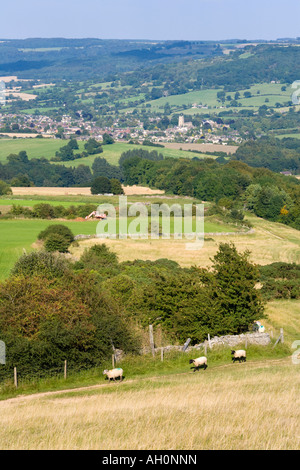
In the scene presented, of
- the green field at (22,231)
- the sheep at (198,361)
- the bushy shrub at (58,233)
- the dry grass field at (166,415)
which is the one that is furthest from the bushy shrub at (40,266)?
the bushy shrub at (58,233)

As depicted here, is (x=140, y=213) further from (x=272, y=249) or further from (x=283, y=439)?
(x=283, y=439)

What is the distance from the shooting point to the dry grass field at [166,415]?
554 inches

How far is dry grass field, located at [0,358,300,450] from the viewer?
14078 mm

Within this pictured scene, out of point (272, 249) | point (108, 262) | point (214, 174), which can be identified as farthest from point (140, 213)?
point (214, 174)

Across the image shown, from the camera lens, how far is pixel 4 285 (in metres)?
29.3

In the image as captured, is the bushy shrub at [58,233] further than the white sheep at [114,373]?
Yes

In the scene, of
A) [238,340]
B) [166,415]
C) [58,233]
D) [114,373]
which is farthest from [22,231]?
[166,415]

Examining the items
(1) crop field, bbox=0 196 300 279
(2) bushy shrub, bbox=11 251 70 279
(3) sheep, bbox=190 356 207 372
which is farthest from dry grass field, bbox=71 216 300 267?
(3) sheep, bbox=190 356 207 372

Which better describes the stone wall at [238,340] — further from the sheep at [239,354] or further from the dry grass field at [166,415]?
the dry grass field at [166,415]

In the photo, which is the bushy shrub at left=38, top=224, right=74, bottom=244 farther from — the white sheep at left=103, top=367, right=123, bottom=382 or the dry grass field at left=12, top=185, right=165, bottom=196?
the dry grass field at left=12, top=185, right=165, bottom=196

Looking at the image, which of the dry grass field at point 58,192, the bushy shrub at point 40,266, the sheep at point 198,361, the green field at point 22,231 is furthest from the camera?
the dry grass field at point 58,192

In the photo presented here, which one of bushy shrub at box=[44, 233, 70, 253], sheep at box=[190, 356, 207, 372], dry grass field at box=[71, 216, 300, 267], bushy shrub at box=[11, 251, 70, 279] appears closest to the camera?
sheep at box=[190, 356, 207, 372]

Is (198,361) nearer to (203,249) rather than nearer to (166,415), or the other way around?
(166,415)

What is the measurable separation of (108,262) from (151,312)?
20.9 meters
